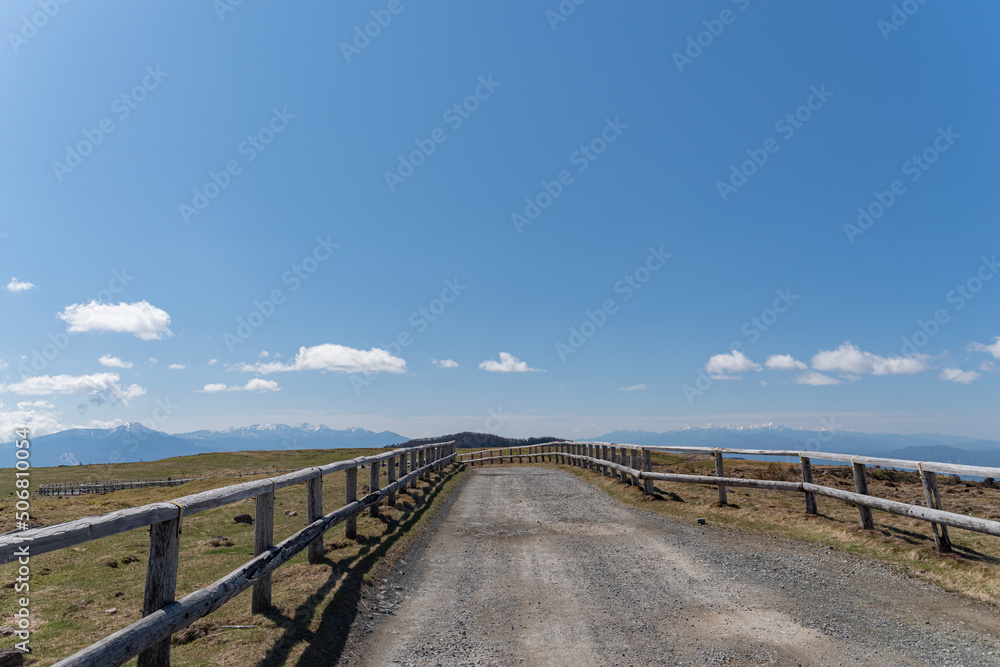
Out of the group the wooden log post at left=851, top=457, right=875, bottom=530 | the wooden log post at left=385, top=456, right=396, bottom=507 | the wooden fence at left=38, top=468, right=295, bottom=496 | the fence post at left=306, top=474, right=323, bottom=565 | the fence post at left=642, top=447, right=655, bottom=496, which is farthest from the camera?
the wooden fence at left=38, top=468, right=295, bottom=496

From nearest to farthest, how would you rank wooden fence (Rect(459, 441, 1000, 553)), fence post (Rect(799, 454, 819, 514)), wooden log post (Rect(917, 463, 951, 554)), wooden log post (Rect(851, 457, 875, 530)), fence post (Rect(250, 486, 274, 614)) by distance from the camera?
fence post (Rect(250, 486, 274, 614)) < wooden fence (Rect(459, 441, 1000, 553)) < wooden log post (Rect(917, 463, 951, 554)) < wooden log post (Rect(851, 457, 875, 530)) < fence post (Rect(799, 454, 819, 514))

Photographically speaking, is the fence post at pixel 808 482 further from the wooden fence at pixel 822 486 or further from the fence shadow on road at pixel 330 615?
the fence shadow on road at pixel 330 615

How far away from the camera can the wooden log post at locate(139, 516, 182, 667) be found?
12.8 ft

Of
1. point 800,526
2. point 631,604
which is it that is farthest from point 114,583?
point 800,526

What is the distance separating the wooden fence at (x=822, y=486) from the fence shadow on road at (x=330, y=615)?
311 inches

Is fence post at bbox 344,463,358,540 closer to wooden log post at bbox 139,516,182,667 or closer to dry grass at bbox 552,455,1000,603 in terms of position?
wooden log post at bbox 139,516,182,667

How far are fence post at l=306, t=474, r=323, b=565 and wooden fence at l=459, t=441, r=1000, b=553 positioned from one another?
8.37 m

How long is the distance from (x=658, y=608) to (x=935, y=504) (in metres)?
5.62

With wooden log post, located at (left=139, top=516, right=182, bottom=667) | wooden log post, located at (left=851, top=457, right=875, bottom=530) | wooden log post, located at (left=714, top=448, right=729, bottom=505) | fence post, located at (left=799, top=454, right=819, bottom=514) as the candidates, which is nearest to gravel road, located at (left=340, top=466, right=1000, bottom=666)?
wooden log post, located at (left=851, top=457, right=875, bottom=530)

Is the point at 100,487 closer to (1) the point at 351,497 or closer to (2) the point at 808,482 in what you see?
(1) the point at 351,497

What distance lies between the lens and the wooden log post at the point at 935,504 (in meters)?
8.15

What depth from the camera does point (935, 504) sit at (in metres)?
8.49

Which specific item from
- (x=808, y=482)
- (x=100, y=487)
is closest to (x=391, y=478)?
(x=808, y=482)

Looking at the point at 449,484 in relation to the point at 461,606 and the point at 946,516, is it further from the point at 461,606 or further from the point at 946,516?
the point at 946,516
